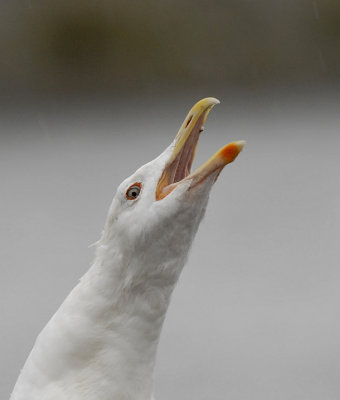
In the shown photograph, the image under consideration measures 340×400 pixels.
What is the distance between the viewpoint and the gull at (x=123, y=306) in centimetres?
195

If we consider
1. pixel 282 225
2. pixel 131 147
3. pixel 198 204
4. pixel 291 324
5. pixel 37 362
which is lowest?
pixel 37 362

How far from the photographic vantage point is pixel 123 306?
2.01m

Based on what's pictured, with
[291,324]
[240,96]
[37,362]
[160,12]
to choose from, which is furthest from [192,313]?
[37,362]

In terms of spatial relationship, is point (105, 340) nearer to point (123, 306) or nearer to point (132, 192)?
point (123, 306)

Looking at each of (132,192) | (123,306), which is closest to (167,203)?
(132,192)

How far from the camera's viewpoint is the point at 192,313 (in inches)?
201

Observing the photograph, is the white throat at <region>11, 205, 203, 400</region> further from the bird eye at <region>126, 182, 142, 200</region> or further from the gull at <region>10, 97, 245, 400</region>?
the bird eye at <region>126, 182, 142, 200</region>

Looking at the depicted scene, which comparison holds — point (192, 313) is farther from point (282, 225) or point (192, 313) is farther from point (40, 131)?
point (40, 131)

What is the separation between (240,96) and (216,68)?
67 centimetres

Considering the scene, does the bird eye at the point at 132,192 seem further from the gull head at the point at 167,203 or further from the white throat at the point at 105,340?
the white throat at the point at 105,340

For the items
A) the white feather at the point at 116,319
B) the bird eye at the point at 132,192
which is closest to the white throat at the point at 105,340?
the white feather at the point at 116,319

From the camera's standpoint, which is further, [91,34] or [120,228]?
[91,34]

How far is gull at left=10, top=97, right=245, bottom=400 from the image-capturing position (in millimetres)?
1948

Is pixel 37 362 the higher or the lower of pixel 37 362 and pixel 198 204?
the lower
